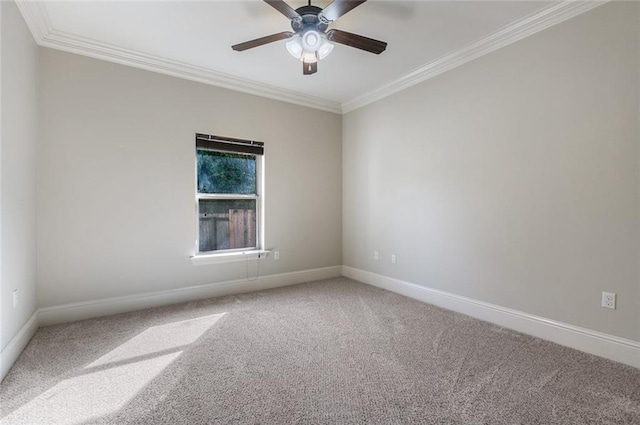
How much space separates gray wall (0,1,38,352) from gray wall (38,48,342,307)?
0.17m

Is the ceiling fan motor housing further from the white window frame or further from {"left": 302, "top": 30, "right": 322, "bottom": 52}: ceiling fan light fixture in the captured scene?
the white window frame

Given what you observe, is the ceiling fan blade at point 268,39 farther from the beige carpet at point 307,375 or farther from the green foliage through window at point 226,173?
the beige carpet at point 307,375

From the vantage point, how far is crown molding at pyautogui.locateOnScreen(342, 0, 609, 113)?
2334 mm

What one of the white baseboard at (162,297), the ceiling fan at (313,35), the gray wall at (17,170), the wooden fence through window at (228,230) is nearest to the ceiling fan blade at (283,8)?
the ceiling fan at (313,35)

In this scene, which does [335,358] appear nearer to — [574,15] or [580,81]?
[580,81]

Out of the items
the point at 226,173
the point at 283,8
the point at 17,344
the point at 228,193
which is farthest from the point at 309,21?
the point at 17,344

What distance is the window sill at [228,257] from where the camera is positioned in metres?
3.54

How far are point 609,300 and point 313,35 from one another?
2905 millimetres

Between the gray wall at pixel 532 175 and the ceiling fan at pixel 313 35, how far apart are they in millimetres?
1264

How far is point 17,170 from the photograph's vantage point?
87.1 inches

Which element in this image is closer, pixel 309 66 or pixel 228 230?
pixel 309 66

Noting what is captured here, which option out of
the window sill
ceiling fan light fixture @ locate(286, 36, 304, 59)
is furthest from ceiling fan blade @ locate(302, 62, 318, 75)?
the window sill

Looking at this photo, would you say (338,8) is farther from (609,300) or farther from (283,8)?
(609,300)

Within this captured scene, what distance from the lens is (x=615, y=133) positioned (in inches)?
85.2
